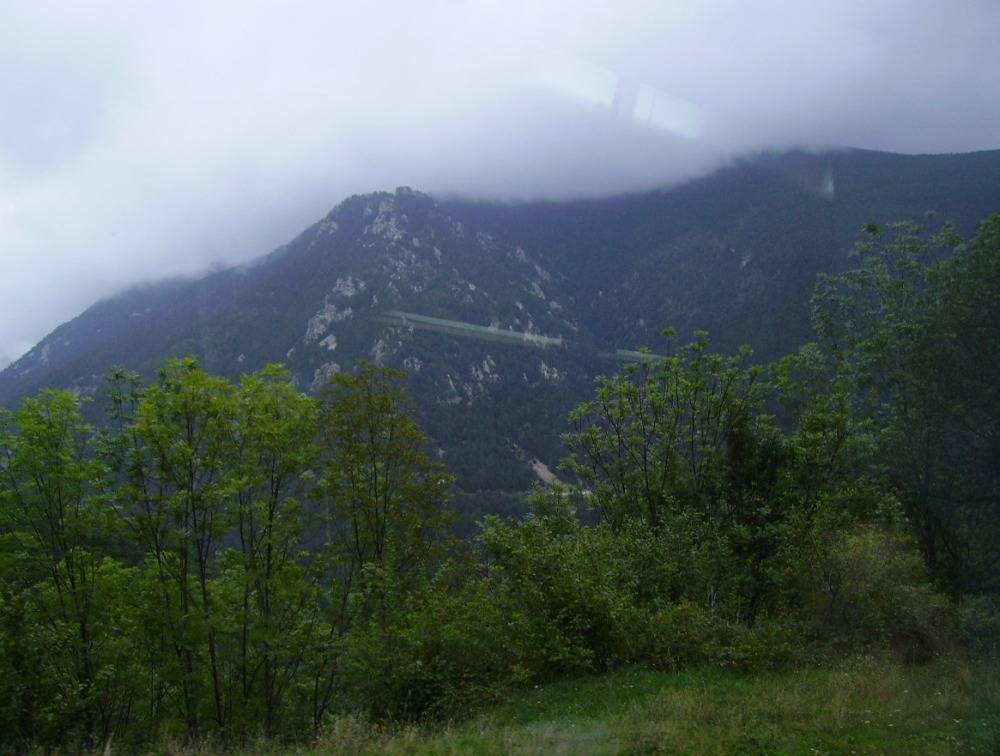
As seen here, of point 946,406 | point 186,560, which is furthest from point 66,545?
point 946,406

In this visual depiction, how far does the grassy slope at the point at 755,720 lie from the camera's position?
735 cm

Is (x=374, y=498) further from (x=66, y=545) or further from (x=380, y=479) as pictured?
(x=66, y=545)

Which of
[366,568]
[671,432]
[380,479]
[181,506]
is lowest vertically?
[366,568]

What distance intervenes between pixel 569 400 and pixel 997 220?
273 feet

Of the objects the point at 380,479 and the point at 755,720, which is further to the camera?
the point at 380,479

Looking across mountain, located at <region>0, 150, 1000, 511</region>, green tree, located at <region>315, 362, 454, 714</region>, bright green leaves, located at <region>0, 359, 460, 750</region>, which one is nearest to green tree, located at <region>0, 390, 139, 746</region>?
bright green leaves, located at <region>0, 359, 460, 750</region>

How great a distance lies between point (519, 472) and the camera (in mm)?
97875

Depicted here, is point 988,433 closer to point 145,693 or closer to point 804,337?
point 145,693

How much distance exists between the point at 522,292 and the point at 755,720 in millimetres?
131484

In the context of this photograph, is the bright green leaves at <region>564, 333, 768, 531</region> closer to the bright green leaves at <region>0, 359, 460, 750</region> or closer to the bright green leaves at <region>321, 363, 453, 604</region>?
the bright green leaves at <region>321, 363, 453, 604</region>

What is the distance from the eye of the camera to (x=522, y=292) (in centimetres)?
13800

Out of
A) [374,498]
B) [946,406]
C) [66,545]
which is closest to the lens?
[66,545]

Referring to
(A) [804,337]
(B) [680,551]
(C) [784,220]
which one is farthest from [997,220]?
(C) [784,220]

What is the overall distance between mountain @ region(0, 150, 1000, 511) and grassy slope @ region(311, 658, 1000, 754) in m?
45.9
